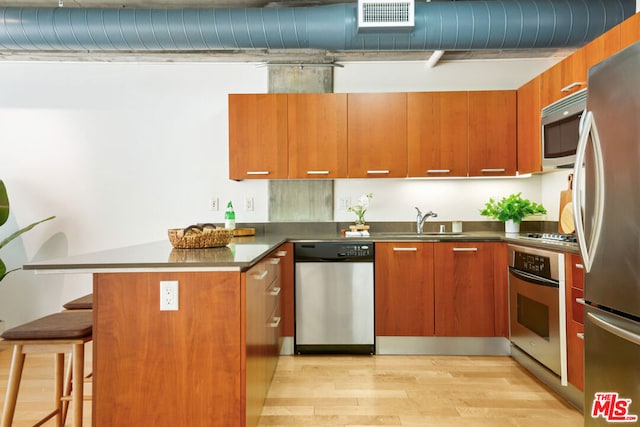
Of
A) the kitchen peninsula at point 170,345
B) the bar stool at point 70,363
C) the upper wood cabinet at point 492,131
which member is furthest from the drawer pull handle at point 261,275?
the upper wood cabinet at point 492,131

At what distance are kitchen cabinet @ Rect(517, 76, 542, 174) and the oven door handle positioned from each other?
0.83m

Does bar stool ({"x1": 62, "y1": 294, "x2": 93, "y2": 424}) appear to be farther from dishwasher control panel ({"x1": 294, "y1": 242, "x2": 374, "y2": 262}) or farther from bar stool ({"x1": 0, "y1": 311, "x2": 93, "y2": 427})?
dishwasher control panel ({"x1": 294, "y1": 242, "x2": 374, "y2": 262})

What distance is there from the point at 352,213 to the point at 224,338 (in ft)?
7.86

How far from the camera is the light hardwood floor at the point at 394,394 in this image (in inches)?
88.0

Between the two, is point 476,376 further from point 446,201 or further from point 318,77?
point 318,77

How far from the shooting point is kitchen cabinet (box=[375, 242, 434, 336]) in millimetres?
3227

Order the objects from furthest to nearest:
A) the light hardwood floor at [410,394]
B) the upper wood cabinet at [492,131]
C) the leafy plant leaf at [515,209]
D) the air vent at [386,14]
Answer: the upper wood cabinet at [492,131], the leafy plant leaf at [515,209], the air vent at [386,14], the light hardwood floor at [410,394]

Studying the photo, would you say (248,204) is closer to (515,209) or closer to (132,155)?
(132,155)

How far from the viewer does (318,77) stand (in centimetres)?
390

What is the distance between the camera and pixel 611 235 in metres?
1.59

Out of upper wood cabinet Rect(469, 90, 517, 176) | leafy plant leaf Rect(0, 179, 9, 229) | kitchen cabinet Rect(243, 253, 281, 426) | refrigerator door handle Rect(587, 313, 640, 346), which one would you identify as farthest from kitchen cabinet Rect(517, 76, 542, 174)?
leafy plant leaf Rect(0, 179, 9, 229)

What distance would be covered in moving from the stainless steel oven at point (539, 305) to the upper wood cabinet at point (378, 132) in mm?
Result: 1171

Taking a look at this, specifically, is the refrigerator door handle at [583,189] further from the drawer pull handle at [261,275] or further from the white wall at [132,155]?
the white wall at [132,155]

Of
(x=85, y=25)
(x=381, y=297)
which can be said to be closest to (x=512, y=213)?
(x=381, y=297)
